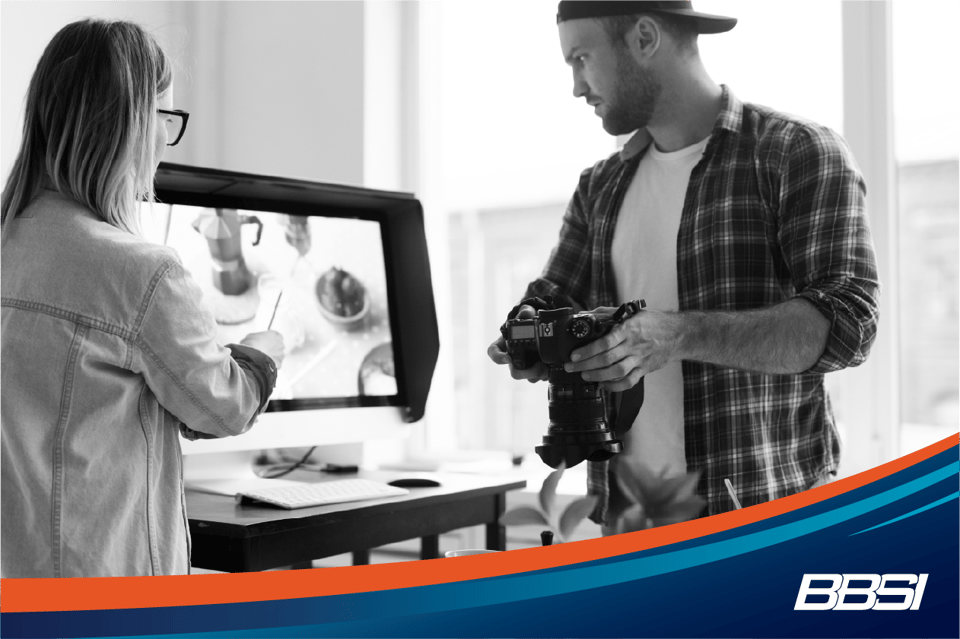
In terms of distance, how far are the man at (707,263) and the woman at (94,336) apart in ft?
1.64

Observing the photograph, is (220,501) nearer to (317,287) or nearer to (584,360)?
(317,287)

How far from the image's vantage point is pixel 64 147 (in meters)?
1.02

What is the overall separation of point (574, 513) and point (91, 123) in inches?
27.9

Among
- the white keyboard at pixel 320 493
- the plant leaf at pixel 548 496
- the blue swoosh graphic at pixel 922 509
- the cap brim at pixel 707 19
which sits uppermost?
the cap brim at pixel 707 19

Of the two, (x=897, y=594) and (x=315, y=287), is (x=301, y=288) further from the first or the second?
(x=897, y=594)

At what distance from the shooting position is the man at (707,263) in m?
1.24

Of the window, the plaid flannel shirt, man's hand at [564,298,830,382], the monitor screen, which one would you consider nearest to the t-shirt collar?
the plaid flannel shirt

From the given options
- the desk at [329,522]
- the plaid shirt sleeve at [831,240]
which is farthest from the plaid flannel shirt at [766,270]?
the desk at [329,522]

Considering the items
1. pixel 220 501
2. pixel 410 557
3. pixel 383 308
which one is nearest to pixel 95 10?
pixel 383 308

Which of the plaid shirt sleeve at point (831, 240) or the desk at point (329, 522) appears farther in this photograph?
the desk at point (329, 522)

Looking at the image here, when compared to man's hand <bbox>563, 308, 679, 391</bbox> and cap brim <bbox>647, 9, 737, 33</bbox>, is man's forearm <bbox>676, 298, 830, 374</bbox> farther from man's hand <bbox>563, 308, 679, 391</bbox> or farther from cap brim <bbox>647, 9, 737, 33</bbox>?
cap brim <bbox>647, 9, 737, 33</bbox>

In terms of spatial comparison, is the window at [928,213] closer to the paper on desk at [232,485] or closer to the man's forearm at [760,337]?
the man's forearm at [760,337]

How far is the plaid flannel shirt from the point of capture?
130cm

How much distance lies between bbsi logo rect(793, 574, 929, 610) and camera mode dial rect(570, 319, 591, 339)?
1.30 feet
